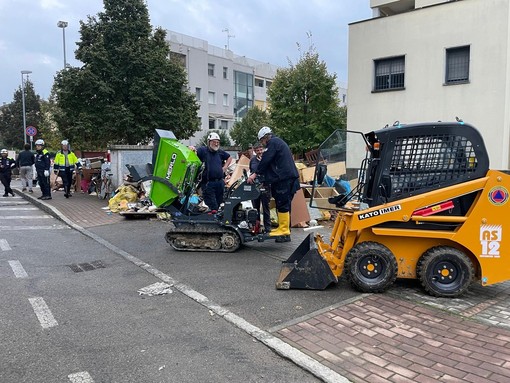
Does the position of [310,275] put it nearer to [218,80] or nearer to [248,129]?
[248,129]

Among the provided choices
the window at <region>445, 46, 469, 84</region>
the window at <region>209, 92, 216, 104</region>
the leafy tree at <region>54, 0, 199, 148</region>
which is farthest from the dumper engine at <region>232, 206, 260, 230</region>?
the window at <region>209, 92, 216, 104</region>

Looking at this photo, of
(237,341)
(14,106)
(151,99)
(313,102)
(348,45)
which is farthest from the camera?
(14,106)

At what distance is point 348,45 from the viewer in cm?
1767

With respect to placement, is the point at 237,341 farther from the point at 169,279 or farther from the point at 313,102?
the point at 313,102

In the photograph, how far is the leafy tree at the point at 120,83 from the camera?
59.7 ft

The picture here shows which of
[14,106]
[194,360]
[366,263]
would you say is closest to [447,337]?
[366,263]

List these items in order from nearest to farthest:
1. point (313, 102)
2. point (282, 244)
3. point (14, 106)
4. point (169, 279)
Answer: point (169, 279) < point (282, 244) < point (313, 102) < point (14, 106)

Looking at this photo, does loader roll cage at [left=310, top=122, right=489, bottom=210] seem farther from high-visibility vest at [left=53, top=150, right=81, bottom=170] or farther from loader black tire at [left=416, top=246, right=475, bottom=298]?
high-visibility vest at [left=53, top=150, right=81, bottom=170]

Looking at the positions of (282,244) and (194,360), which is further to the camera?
(282,244)

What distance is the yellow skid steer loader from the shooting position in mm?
4816

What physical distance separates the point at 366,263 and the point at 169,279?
262 cm

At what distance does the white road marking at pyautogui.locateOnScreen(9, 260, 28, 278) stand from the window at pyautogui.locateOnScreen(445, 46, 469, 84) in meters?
14.3

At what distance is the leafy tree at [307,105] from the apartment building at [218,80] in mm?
18995

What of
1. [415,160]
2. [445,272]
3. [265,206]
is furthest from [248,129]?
[445,272]
